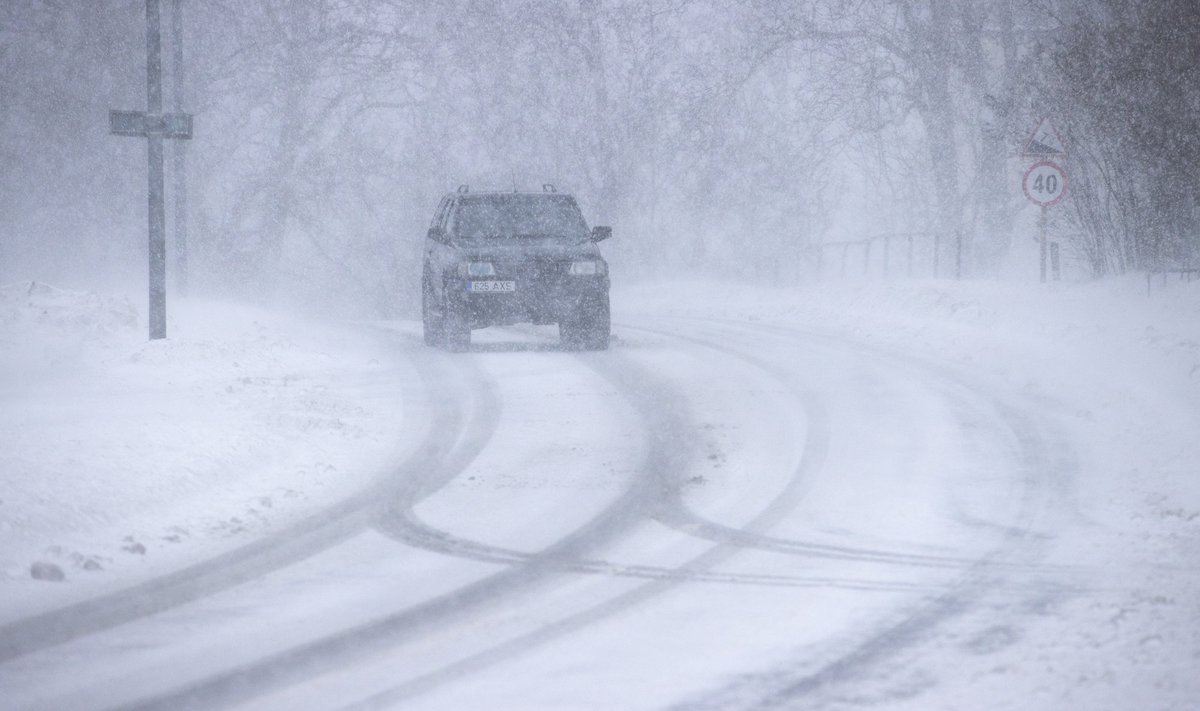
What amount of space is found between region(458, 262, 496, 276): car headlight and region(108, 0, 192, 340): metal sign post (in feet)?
11.5

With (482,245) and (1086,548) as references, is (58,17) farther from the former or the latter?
(1086,548)

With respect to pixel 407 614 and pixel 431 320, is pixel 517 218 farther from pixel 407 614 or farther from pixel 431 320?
pixel 407 614

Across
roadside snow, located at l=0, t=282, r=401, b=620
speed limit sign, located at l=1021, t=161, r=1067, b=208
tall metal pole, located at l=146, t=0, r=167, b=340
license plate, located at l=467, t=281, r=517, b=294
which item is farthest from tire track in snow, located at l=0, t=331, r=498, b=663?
speed limit sign, located at l=1021, t=161, r=1067, b=208

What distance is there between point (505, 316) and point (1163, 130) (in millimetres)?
10229

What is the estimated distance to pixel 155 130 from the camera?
1264 centimetres

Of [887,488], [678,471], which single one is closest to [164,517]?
[678,471]

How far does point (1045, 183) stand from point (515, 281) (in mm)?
8418

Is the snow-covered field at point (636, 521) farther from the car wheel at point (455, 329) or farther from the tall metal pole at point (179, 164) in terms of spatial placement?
the tall metal pole at point (179, 164)

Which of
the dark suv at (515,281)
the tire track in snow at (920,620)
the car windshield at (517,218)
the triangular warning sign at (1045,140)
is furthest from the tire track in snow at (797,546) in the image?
the triangular warning sign at (1045,140)

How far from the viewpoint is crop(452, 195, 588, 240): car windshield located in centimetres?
1631

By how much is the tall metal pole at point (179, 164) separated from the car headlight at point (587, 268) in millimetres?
7010

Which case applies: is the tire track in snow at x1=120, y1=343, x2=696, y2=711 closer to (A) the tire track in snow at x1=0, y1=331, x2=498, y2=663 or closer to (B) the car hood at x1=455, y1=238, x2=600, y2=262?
(A) the tire track in snow at x1=0, y1=331, x2=498, y2=663

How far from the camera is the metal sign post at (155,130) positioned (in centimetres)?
1255

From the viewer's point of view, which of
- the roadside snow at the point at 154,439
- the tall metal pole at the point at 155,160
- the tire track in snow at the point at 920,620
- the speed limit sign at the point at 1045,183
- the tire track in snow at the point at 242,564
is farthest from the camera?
the speed limit sign at the point at 1045,183
